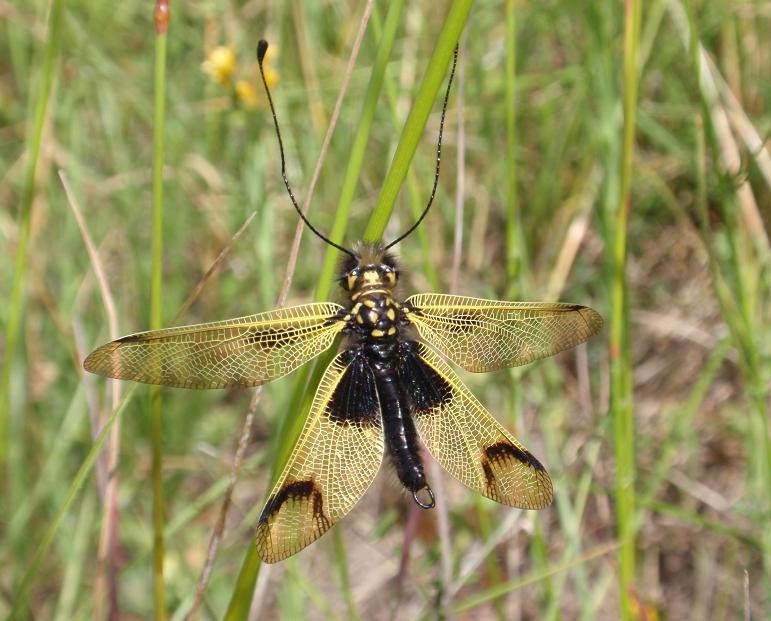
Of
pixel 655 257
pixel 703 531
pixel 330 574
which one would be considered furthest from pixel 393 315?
pixel 655 257

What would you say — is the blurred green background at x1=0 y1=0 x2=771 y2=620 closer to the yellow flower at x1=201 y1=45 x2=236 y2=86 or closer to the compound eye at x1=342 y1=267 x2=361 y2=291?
the yellow flower at x1=201 y1=45 x2=236 y2=86

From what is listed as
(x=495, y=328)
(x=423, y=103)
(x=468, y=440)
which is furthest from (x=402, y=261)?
(x=423, y=103)

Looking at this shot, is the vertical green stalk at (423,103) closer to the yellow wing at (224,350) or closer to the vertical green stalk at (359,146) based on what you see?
the vertical green stalk at (359,146)

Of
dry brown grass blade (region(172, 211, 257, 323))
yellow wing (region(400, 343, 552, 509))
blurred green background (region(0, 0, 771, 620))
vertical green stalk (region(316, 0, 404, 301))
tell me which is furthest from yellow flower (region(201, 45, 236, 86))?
yellow wing (region(400, 343, 552, 509))

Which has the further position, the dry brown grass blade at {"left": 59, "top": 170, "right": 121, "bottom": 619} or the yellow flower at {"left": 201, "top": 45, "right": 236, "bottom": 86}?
the yellow flower at {"left": 201, "top": 45, "right": 236, "bottom": 86}

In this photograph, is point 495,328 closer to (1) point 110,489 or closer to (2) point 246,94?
(1) point 110,489

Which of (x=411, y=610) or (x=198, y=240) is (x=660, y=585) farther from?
(x=198, y=240)
